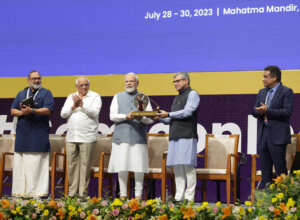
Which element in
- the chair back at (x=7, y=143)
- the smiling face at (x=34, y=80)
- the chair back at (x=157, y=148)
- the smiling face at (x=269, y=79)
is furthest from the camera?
the chair back at (x=7, y=143)

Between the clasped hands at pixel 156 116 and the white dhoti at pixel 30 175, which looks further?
the white dhoti at pixel 30 175

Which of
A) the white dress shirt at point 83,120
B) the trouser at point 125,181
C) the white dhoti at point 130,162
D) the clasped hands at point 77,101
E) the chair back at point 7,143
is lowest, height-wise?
the trouser at point 125,181

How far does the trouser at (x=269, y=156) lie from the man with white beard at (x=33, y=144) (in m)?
2.08

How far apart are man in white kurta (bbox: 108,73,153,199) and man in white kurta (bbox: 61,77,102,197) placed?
331 mm

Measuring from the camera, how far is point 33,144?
5078 millimetres

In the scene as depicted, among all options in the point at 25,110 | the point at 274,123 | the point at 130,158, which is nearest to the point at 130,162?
the point at 130,158

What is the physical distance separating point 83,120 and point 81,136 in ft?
0.53

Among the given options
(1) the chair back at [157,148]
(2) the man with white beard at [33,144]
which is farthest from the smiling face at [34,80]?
(1) the chair back at [157,148]

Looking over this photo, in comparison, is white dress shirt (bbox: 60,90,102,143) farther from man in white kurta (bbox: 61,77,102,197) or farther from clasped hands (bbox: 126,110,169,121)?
clasped hands (bbox: 126,110,169,121)

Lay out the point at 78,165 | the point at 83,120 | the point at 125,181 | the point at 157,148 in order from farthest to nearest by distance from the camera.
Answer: the point at 157,148 → the point at 78,165 → the point at 83,120 → the point at 125,181

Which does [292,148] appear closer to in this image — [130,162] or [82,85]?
[130,162]

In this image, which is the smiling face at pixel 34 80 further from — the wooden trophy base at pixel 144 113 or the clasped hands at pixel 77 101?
the wooden trophy base at pixel 144 113

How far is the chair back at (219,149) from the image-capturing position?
544 centimetres

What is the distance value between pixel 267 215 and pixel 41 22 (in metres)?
4.36
